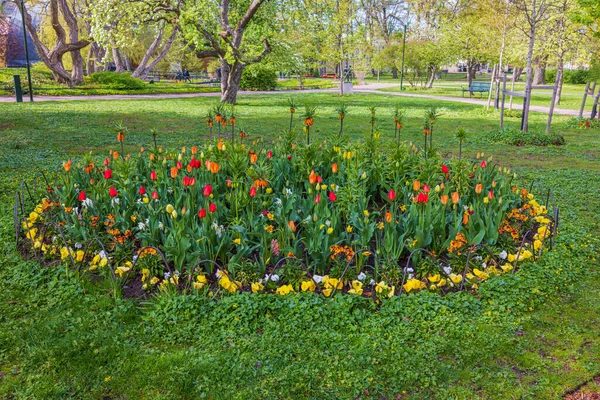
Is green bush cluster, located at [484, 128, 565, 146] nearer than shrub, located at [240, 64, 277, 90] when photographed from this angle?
Yes

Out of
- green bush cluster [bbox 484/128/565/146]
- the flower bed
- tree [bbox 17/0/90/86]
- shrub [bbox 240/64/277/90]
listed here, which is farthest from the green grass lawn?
shrub [bbox 240/64/277/90]

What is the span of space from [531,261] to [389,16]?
5628cm

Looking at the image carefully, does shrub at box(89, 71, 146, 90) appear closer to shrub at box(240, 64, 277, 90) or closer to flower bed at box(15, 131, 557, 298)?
shrub at box(240, 64, 277, 90)

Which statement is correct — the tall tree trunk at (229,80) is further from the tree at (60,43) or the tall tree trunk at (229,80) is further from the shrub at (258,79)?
the tree at (60,43)

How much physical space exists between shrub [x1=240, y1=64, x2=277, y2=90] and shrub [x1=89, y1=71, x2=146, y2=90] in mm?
5569

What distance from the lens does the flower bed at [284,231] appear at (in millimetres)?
3908

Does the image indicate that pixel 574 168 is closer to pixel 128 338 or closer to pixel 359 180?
pixel 359 180

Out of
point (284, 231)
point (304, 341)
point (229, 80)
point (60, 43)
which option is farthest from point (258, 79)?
point (304, 341)

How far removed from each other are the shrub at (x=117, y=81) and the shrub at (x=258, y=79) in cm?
557

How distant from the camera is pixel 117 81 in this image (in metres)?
27.8

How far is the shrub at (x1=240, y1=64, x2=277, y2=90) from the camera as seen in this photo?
95.4 ft

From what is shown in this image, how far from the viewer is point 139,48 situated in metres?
43.6

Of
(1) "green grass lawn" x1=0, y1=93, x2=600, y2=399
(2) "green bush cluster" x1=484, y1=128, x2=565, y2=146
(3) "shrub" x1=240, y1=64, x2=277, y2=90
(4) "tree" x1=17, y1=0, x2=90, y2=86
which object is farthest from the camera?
(3) "shrub" x1=240, y1=64, x2=277, y2=90

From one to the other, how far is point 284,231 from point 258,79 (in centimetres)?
2655
